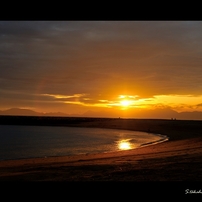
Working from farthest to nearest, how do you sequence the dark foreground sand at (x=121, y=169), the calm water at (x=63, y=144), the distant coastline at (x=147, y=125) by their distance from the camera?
the distant coastline at (x=147, y=125) → the calm water at (x=63, y=144) → the dark foreground sand at (x=121, y=169)

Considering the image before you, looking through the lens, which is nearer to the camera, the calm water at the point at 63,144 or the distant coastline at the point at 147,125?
the calm water at the point at 63,144

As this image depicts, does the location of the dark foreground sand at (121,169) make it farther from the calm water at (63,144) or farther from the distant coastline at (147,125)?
the distant coastline at (147,125)

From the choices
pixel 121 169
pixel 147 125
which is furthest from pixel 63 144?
pixel 147 125

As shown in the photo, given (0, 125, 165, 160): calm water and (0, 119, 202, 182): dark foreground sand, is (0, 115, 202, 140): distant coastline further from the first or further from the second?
(0, 119, 202, 182): dark foreground sand

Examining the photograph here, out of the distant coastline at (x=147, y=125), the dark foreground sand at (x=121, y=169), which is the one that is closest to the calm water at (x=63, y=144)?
the distant coastline at (x=147, y=125)

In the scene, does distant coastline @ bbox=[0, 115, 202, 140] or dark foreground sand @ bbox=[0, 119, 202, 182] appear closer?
dark foreground sand @ bbox=[0, 119, 202, 182]

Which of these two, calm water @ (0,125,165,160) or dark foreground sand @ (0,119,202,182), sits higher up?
dark foreground sand @ (0,119,202,182)

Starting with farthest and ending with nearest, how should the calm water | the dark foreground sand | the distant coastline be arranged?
the distant coastline
the calm water
the dark foreground sand

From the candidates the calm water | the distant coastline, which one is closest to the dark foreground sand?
the calm water
